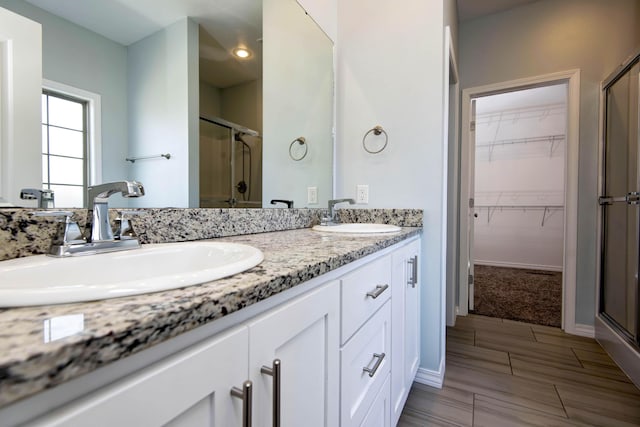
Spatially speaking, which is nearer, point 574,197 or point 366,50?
point 366,50

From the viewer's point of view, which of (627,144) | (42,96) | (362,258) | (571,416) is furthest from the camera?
(627,144)

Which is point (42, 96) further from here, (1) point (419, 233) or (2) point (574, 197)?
(2) point (574, 197)

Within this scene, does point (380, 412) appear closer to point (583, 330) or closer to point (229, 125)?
point (229, 125)

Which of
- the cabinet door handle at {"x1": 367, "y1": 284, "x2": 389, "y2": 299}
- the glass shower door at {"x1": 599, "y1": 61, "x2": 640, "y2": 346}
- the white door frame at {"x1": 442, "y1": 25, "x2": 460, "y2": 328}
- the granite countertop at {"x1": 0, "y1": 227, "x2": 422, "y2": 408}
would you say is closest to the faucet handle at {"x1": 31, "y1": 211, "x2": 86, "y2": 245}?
the granite countertop at {"x1": 0, "y1": 227, "x2": 422, "y2": 408}

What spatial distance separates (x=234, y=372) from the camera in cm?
40

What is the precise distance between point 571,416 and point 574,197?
5.02ft

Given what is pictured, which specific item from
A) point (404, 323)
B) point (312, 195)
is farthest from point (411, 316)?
point (312, 195)

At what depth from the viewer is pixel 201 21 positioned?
1.04 metres

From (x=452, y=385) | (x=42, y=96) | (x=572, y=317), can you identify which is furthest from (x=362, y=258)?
(x=572, y=317)

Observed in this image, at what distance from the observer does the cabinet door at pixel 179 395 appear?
0.84ft

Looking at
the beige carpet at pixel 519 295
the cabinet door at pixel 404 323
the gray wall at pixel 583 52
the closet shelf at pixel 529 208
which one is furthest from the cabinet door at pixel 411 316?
the closet shelf at pixel 529 208

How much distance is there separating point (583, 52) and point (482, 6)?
0.80 metres

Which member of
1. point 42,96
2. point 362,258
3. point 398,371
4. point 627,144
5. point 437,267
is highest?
point 627,144

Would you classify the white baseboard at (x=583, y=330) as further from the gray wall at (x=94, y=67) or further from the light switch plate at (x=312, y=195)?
the gray wall at (x=94, y=67)
